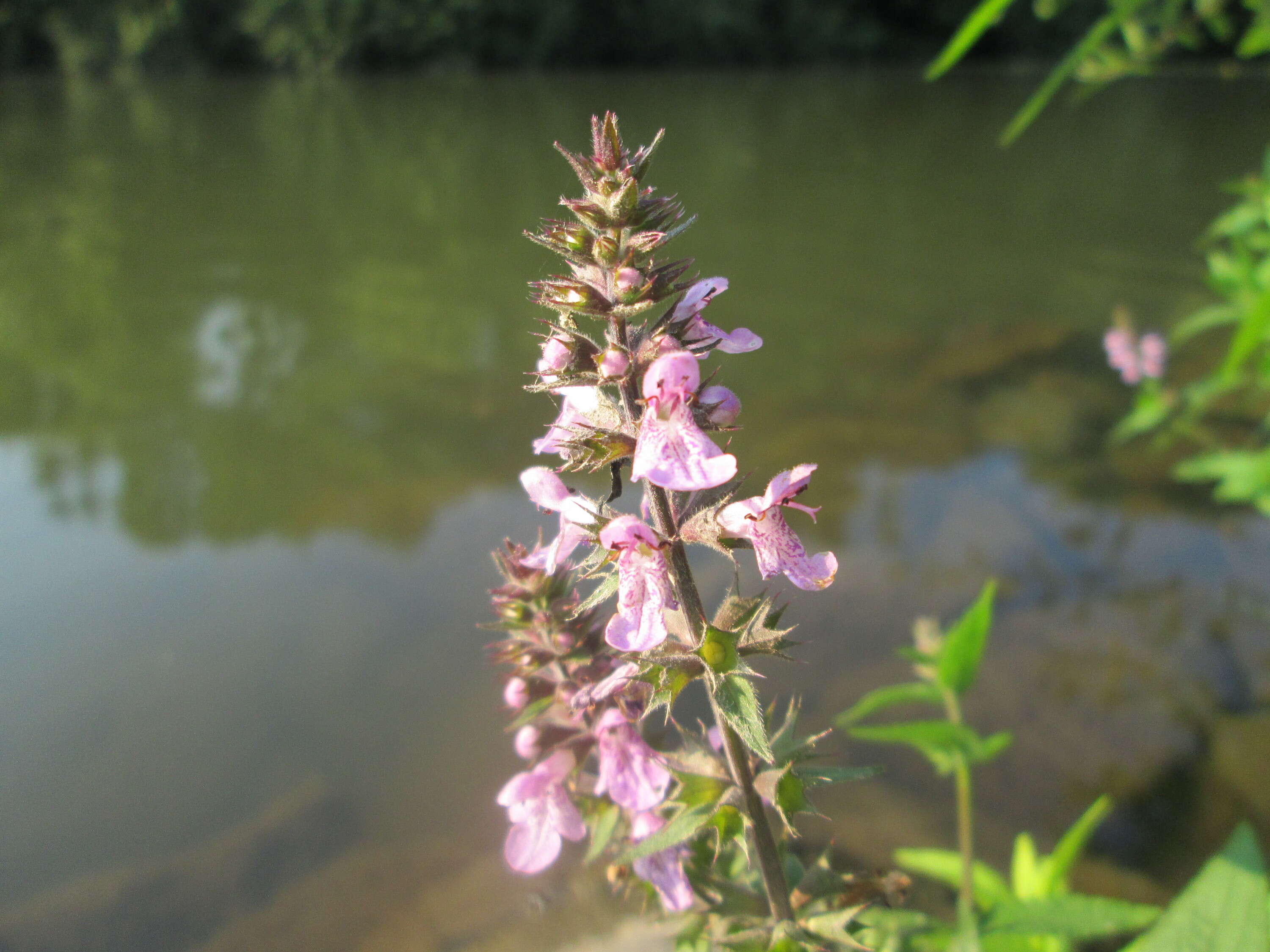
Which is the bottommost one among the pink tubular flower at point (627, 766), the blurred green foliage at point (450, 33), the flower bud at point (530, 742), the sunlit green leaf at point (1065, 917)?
the sunlit green leaf at point (1065, 917)

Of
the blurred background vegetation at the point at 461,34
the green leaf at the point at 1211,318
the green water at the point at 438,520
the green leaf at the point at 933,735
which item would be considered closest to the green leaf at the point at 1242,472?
the green leaf at the point at 1211,318

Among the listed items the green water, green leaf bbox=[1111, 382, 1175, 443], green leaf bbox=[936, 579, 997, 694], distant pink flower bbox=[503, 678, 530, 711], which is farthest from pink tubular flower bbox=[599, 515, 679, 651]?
green leaf bbox=[1111, 382, 1175, 443]

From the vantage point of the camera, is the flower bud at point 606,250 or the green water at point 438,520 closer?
the flower bud at point 606,250

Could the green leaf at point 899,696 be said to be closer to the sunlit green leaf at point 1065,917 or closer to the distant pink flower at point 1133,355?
the sunlit green leaf at point 1065,917

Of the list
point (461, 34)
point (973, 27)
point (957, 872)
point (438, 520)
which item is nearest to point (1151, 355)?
point (957, 872)

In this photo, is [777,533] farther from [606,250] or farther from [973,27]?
[973,27]

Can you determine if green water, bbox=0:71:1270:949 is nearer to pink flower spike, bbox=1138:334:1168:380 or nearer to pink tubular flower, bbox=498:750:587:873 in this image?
pink flower spike, bbox=1138:334:1168:380
